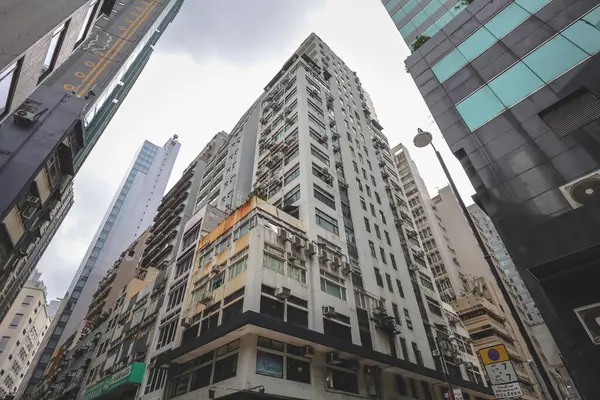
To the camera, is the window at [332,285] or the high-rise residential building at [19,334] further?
the high-rise residential building at [19,334]

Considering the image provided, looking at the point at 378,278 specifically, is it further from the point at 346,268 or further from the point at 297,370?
the point at 297,370

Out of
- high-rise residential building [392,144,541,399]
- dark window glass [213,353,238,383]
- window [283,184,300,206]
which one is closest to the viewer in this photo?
dark window glass [213,353,238,383]

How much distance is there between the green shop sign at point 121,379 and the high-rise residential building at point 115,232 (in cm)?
2768

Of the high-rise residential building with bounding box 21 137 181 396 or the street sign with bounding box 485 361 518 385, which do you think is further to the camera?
the high-rise residential building with bounding box 21 137 181 396

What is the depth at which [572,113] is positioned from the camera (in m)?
12.1

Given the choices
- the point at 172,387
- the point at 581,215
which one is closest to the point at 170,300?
the point at 172,387

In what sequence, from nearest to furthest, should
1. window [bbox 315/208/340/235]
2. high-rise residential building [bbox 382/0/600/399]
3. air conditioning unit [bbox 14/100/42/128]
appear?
high-rise residential building [bbox 382/0/600/399], air conditioning unit [bbox 14/100/42/128], window [bbox 315/208/340/235]

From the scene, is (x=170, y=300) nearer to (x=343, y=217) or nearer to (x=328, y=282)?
(x=328, y=282)

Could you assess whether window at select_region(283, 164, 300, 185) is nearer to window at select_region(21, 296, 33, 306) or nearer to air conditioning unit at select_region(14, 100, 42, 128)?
air conditioning unit at select_region(14, 100, 42, 128)

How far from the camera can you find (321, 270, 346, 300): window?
21636 millimetres

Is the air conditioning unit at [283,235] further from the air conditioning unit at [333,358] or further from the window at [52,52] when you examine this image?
the window at [52,52]

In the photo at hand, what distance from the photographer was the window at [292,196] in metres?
27.1

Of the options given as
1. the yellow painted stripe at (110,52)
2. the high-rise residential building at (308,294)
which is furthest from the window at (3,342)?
the yellow painted stripe at (110,52)

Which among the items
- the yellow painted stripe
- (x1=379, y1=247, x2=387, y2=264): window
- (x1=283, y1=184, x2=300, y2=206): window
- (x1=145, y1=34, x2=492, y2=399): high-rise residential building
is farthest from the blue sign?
the yellow painted stripe
